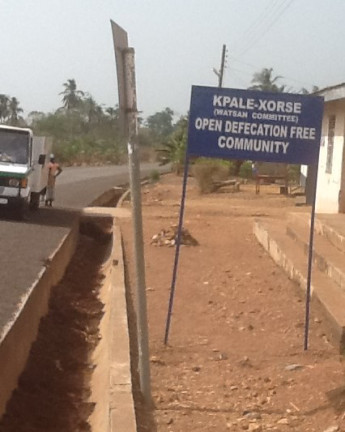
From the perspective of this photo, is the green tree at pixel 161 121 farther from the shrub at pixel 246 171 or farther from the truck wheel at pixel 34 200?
the truck wheel at pixel 34 200

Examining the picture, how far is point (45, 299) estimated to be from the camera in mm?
11797

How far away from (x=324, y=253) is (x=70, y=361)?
144 inches

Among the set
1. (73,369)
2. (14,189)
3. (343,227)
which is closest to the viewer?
(73,369)

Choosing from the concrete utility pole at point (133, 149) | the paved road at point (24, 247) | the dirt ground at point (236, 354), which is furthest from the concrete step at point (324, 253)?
the concrete utility pole at point (133, 149)

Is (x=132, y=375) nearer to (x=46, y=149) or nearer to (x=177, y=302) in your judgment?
(x=177, y=302)

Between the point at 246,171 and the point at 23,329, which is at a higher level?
the point at 246,171

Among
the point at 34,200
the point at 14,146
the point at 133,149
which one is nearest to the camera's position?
the point at 133,149

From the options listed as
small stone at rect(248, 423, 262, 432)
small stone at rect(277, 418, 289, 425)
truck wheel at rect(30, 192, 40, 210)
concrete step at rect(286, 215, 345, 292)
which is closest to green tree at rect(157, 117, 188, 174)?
truck wheel at rect(30, 192, 40, 210)

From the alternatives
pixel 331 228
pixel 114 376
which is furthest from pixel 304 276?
pixel 114 376

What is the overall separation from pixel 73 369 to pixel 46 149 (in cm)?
1545

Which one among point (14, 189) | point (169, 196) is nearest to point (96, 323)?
point (14, 189)

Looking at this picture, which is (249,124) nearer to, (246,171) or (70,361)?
(70,361)

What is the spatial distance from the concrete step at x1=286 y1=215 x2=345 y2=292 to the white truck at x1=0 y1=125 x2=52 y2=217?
7610 mm

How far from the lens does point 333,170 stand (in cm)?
1911
